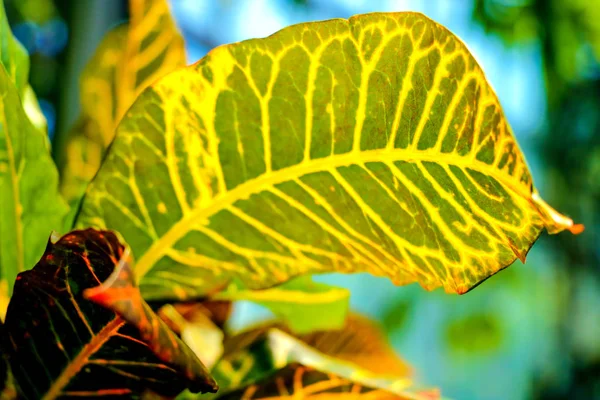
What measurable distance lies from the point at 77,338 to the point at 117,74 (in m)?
0.35

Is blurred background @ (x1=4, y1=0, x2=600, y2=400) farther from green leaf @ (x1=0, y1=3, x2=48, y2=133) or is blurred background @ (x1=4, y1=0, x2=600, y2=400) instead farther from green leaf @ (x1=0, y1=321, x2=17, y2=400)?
green leaf @ (x1=0, y1=321, x2=17, y2=400)

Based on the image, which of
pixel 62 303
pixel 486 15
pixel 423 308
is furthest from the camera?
pixel 423 308

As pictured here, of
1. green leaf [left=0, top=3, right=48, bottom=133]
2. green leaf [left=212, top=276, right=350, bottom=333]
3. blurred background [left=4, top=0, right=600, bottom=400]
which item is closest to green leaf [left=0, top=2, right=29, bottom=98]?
green leaf [left=0, top=3, right=48, bottom=133]

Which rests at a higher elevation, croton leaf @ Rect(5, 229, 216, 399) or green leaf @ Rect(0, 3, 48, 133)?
green leaf @ Rect(0, 3, 48, 133)

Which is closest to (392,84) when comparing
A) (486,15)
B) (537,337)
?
(486,15)

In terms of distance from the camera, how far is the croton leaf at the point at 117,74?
483 millimetres

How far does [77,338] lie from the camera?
244mm

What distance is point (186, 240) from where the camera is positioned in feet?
1.00

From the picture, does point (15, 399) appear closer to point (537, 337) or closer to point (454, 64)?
point (454, 64)

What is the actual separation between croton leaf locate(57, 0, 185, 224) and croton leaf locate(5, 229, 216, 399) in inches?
9.2

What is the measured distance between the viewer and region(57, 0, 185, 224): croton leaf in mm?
483

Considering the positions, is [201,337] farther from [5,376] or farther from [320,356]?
[5,376]

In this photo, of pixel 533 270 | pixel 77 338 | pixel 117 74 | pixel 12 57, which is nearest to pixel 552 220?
pixel 77 338

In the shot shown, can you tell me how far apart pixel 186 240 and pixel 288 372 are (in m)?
0.10
